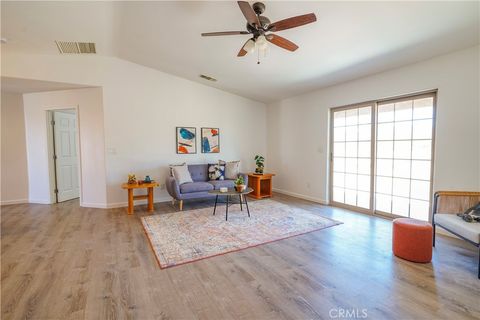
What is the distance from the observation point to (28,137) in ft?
16.3

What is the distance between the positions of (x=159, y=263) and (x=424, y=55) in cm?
437

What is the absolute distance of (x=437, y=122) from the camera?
Answer: 3.18 meters

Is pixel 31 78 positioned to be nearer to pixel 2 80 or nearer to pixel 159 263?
pixel 2 80

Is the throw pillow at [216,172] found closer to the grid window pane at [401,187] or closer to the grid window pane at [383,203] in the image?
the grid window pane at [383,203]

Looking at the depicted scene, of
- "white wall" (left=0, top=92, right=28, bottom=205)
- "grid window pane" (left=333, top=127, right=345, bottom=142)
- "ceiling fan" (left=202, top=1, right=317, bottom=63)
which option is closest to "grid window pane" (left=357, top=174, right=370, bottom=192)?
"grid window pane" (left=333, top=127, right=345, bottom=142)

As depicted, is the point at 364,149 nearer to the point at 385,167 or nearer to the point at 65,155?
the point at 385,167

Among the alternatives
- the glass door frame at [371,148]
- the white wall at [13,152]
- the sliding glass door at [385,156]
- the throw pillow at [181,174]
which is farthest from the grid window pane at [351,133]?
the white wall at [13,152]

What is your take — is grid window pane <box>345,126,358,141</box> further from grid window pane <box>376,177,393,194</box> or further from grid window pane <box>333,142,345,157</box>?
grid window pane <box>376,177,393,194</box>

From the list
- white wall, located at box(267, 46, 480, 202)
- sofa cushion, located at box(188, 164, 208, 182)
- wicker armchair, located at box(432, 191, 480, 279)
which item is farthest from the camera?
sofa cushion, located at box(188, 164, 208, 182)

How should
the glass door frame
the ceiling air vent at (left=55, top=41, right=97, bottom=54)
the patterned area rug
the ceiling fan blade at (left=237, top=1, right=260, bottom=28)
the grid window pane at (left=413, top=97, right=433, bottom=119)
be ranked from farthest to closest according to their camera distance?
1. the glass door frame
2. the ceiling air vent at (left=55, top=41, right=97, bottom=54)
3. the grid window pane at (left=413, top=97, right=433, bottom=119)
4. the patterned area rug
5. the ceiling fan blade at (left=237, top=1, right=260, bottom=28)

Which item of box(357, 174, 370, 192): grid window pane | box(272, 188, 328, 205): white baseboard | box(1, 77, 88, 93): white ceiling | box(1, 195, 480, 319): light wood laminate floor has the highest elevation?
box(1, 77, 88, 93): white ceiling

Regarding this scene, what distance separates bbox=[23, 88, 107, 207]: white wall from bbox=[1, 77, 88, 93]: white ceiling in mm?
152

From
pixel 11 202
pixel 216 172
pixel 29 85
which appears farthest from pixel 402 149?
pixel 11 202

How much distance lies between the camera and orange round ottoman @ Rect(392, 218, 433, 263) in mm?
2385
